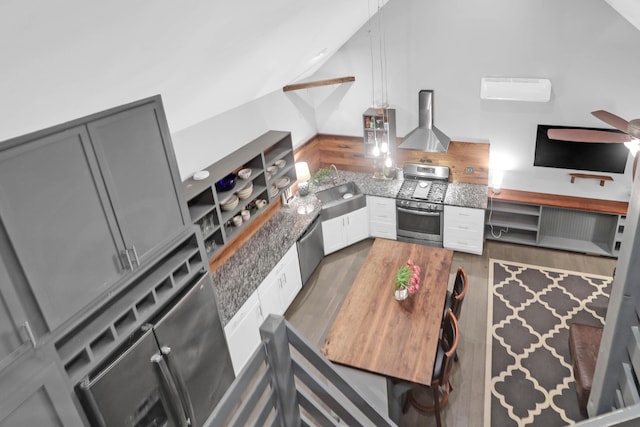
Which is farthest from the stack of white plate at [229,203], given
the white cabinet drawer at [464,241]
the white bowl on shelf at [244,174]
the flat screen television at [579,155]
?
the flat screen television at [579,155]

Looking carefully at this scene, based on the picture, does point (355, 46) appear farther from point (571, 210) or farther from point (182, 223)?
point (182, 223)

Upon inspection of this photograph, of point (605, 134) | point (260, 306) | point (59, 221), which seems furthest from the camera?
point (260, 306)

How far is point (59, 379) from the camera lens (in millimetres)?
2395

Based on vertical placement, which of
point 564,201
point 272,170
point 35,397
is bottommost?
point 564,201

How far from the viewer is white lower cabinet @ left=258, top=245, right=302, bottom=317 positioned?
4906 mm

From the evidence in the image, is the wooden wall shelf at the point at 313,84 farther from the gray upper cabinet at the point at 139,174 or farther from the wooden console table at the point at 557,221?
the gray upper cabinet at the point at 139,174

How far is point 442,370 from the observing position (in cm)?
367

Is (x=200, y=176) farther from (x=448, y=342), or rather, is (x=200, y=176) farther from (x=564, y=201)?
(x=564, y=201)

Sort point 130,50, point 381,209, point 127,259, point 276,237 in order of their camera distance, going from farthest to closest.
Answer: point 381,209 → point 276,237 → point 127,259 → point 130,50

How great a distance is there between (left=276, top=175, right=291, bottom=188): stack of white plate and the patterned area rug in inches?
114

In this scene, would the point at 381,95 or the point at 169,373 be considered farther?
the point at 381,95

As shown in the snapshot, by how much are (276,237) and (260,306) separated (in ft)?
3.09

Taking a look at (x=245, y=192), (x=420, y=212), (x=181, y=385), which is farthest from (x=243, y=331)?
(x=420, y=212)

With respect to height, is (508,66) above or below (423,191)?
above
